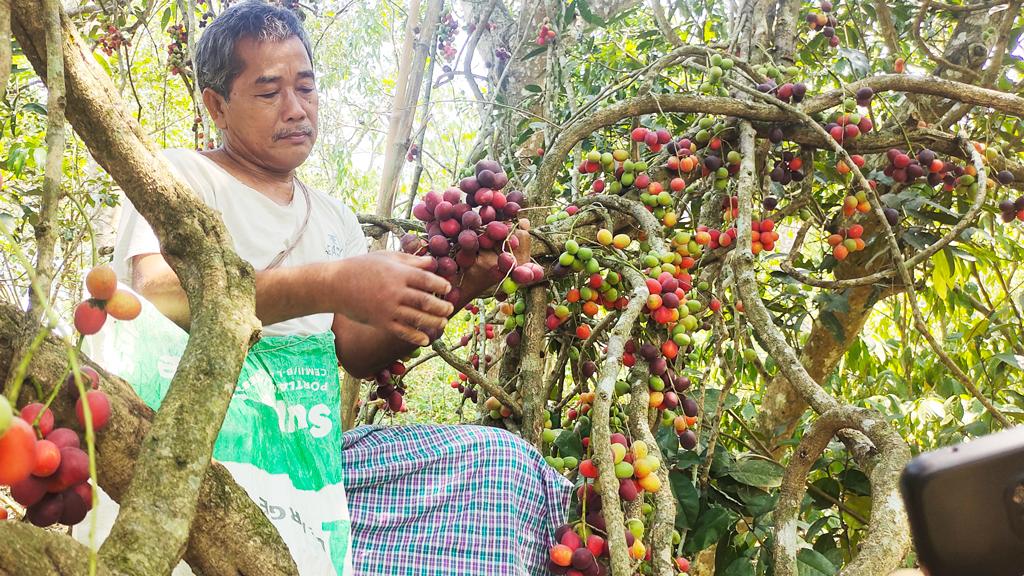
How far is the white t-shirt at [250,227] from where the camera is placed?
58.1 inches

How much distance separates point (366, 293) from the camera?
1.25 metres

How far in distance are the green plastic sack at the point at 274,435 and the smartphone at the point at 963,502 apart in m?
1.07

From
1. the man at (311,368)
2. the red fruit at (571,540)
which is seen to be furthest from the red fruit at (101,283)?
the red fruit at (571,540)

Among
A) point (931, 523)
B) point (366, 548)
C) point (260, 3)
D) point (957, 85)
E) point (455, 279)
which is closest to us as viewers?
point (931, 523)

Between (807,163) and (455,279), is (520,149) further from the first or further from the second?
(455,279)

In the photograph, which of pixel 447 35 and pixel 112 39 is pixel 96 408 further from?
pixel 447 35

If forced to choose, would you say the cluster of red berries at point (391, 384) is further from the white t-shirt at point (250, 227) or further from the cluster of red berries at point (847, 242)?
the cluster of red berries at point (847, 242)

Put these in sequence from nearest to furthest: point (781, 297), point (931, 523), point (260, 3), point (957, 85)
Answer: point (931, 523), point (260, 3), point (957, 85), point (781, 297)

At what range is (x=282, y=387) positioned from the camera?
149 cm

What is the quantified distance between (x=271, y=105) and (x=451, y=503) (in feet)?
3.06

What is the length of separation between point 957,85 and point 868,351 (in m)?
1.47

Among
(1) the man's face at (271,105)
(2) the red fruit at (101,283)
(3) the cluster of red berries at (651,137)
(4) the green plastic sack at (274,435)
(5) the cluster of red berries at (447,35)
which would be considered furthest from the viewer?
(5) the cluster of red berries at (447,35)

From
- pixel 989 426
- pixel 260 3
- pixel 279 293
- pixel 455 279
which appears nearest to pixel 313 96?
pixel 260 3

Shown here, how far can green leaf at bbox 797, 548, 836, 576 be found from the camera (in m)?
1.78
